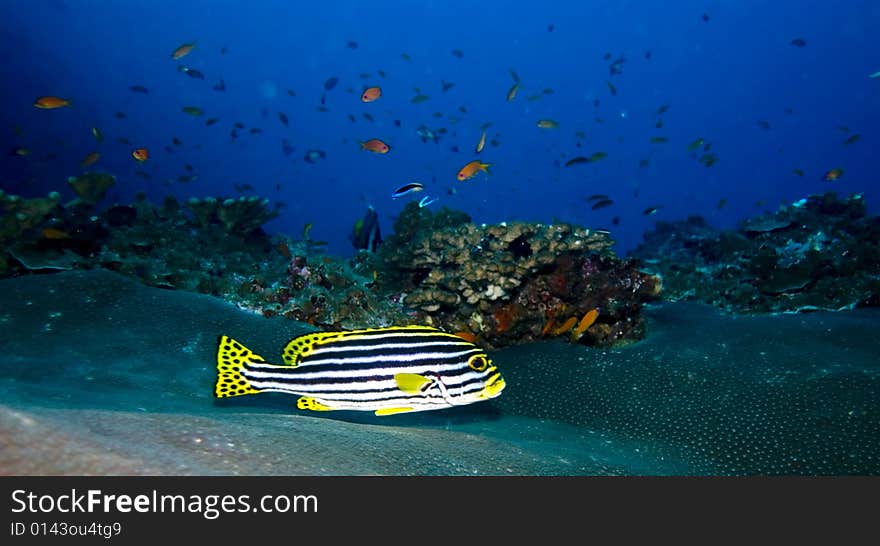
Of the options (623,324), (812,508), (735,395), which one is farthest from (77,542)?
(623,324)

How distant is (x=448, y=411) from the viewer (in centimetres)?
412

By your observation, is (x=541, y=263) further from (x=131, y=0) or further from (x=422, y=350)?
(x=131, y=0)

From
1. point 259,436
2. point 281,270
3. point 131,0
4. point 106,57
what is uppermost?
point 131,0

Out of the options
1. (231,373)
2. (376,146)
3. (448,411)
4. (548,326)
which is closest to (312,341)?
(231,373)

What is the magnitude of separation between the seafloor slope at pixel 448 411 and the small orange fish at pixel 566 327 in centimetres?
56

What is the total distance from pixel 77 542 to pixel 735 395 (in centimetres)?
432

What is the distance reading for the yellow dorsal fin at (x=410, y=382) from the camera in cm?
259

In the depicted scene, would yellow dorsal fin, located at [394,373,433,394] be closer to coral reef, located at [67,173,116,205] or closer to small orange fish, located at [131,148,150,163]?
small orange fish, located at [131,148,150,163]

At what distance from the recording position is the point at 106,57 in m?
55.6

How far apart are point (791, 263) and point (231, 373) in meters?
8.92

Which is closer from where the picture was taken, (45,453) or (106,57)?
(45,453)

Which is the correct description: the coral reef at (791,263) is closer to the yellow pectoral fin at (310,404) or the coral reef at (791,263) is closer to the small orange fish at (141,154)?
the yellow pectoral fin at (310,404)

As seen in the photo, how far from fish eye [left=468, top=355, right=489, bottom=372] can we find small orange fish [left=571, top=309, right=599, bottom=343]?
9.60ft

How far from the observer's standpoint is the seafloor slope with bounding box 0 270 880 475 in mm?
1965
